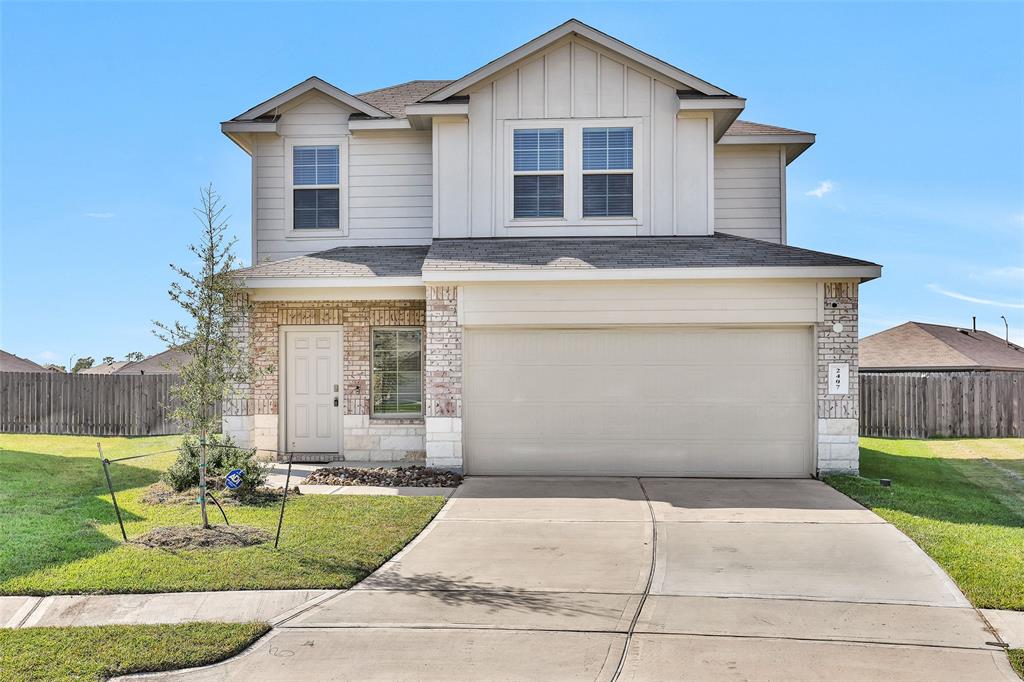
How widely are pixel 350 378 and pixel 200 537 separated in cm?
549

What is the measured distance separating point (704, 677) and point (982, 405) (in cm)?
1684

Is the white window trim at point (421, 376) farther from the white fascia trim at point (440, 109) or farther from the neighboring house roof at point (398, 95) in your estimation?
the neighboring house roof at point (398, 95)

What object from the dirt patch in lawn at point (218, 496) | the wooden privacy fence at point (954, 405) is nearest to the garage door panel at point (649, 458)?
the dirt patch in lawn at point (218, 496)

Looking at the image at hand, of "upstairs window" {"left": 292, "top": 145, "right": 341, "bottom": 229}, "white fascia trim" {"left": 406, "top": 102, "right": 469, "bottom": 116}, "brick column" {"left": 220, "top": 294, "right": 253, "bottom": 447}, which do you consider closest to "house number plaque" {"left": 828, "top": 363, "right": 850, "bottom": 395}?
"white fascia trim" {"left": 406, "top": 102, "right": 469, "bottom": 116}

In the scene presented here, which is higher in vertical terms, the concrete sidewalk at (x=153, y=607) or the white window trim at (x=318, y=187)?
the white window trim at (x=318, y=187)

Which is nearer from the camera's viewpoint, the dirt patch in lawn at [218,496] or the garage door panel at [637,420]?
the dirt patch in lawn at [218,496]

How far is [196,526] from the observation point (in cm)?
792

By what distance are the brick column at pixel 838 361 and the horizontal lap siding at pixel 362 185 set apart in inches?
282

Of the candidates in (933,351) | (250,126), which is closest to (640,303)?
(250,126)

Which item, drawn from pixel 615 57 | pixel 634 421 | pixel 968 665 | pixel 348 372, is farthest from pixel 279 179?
pixel 968 665

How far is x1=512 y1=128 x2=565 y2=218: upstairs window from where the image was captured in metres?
12.8

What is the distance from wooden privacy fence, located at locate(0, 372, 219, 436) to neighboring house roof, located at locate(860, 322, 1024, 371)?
2113 centimetres

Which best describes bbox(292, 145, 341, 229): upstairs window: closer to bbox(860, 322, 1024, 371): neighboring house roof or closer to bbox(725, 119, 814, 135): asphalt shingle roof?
bbox(725, 119, 814, 135): asphalt shingle roof

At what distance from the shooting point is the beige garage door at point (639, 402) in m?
11.5
